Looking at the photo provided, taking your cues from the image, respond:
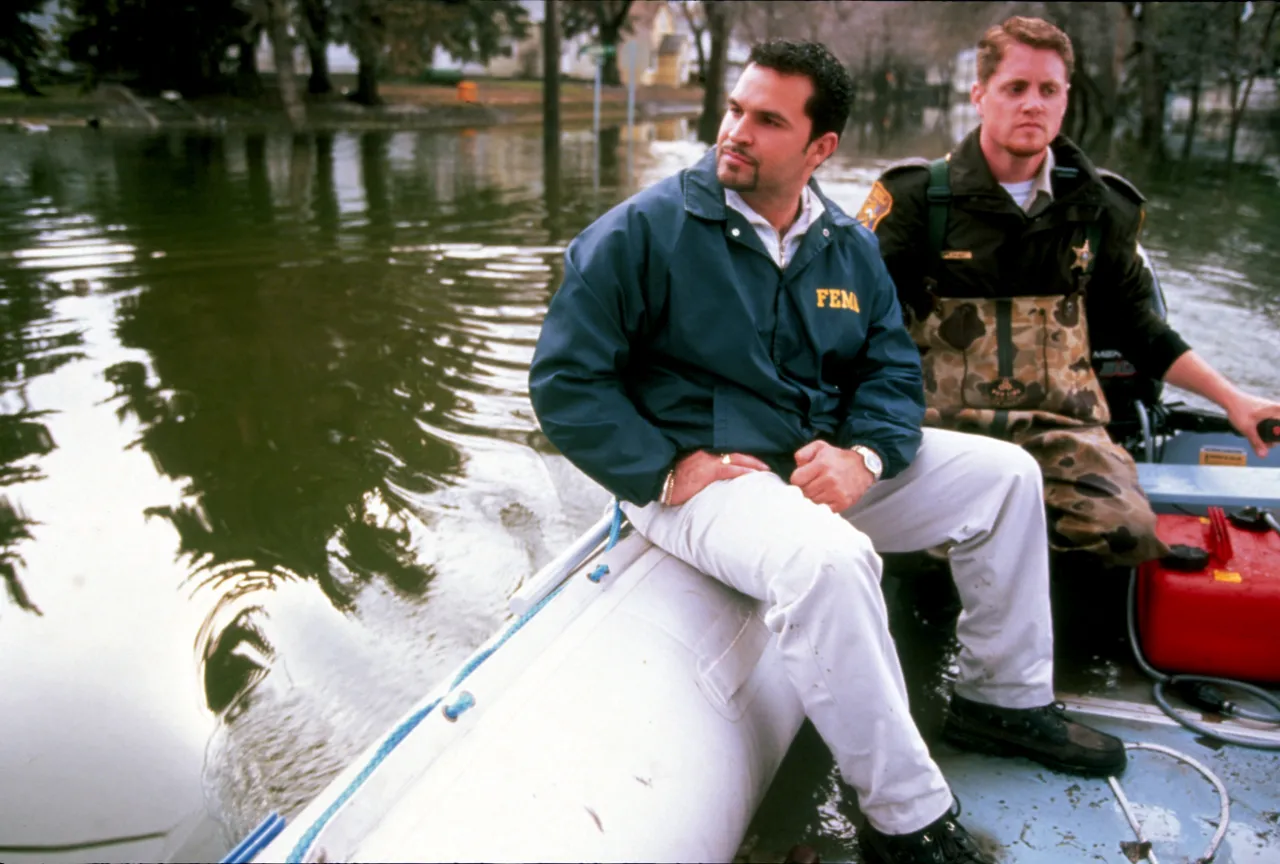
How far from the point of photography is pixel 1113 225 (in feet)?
11.5

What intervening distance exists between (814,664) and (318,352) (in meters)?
6.01

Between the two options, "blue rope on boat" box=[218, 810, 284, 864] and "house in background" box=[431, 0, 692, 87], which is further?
"house in background" box=[431, 0, 692, 87]

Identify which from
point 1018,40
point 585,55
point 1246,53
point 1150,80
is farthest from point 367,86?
point 1018,40

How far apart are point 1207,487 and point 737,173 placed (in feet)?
6.32

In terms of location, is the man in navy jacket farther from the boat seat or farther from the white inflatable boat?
the boat seat

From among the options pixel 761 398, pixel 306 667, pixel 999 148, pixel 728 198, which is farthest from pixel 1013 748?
pixel 306 667

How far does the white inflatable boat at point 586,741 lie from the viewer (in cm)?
174

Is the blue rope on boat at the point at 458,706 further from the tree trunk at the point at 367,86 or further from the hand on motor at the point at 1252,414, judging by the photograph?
the tree trunk at the point at 367,86

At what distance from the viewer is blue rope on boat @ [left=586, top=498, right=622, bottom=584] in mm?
2455

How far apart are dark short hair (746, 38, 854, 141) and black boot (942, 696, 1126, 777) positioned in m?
1.58

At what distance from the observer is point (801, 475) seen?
2.50m

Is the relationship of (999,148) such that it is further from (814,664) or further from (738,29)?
(738,29)

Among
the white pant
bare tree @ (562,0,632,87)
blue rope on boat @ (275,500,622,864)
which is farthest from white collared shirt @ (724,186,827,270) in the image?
bare tree @ (562,0,632,87)

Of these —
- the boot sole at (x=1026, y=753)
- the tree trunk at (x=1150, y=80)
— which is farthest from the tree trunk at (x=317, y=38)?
the boot sole at (x=1026, y=753)
